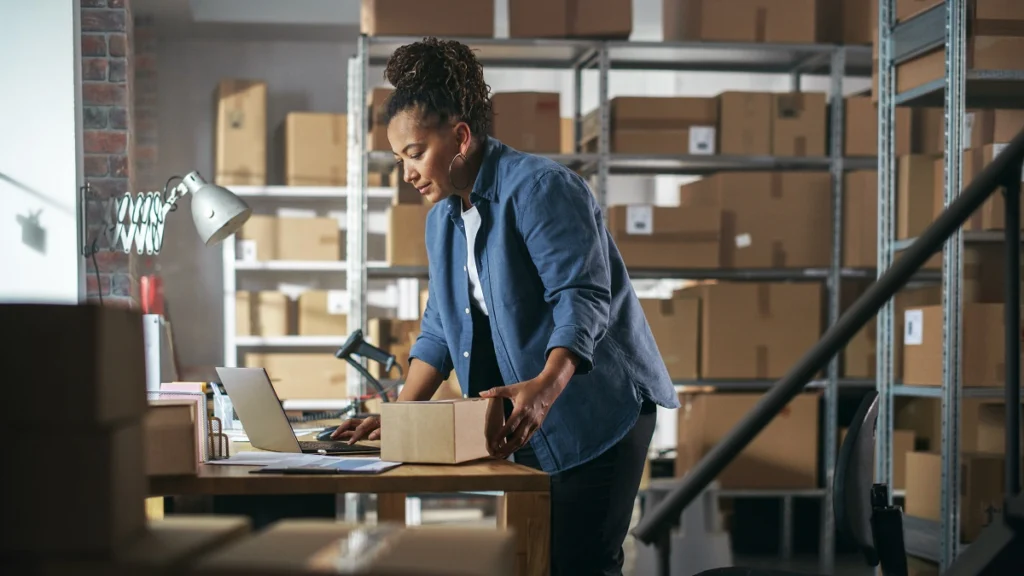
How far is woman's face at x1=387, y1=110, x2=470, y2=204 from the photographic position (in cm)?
185

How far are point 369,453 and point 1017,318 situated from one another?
3.48ft

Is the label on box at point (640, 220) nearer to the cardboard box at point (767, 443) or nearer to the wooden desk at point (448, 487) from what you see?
the cardboard box at point (767, 443)

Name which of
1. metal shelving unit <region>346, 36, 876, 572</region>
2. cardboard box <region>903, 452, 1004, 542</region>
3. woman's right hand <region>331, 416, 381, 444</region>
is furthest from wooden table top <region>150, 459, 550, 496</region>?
metal shelving unit <region>346, 36, 876, 572</region>

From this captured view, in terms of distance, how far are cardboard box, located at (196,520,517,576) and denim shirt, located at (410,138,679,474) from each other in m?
0.71

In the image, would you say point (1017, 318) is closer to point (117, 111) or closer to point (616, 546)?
point (616, 546)

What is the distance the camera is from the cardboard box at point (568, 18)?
4.34 metres

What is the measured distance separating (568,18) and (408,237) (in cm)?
107

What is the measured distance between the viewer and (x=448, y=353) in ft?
7.06

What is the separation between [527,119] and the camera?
172 inches

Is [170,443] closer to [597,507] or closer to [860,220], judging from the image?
[597,507]

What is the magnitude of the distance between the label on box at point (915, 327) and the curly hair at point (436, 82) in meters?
1.97

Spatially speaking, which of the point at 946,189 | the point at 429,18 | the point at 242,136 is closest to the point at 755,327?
the point at 946,189

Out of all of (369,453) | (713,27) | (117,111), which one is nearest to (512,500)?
(369,453)

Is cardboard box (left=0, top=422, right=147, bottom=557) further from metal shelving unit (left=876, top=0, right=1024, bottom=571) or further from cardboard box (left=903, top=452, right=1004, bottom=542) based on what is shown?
cardboard box (left=903, top=452, right=1004, bottom=542)
